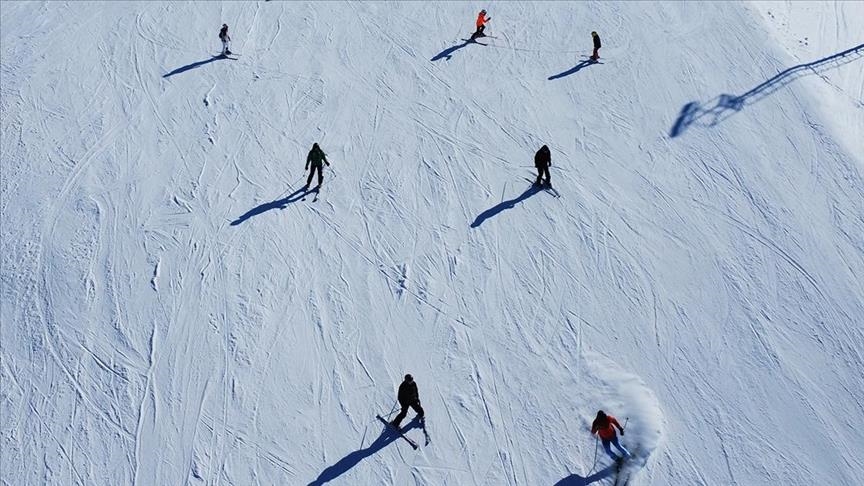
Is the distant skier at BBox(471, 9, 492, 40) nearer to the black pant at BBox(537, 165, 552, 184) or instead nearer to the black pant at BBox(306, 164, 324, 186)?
the black pant at BBox(537, 165, 552, 184)

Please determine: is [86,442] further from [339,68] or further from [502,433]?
[339,68]

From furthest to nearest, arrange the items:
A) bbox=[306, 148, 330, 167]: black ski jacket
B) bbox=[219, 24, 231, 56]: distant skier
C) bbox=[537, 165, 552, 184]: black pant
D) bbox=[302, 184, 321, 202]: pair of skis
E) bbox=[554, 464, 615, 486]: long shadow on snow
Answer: bbox=[219, 24, 231, 56]: distant skier, bbox=[302, 184, 321, 202]: pair of skis, bbox=[537, 165, 552, 184]: black pant, bbox=[306, 148, 330, 167]: black ski jacket, bbox=[554, 464, 615, 486]: long shadow on snow

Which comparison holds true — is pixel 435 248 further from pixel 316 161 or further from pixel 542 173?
pixel 316 161

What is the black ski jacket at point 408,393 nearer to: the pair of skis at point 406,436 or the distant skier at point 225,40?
the pair of skis at point 406,436

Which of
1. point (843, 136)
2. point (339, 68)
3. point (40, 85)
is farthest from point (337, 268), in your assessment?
point (843, 136)

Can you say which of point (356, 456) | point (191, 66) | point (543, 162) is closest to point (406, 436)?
point (356, 456)

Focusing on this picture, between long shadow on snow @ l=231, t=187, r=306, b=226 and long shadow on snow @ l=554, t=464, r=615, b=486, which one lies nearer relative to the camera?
long shadow on snow @ l=554, t=464, r=615, b=486

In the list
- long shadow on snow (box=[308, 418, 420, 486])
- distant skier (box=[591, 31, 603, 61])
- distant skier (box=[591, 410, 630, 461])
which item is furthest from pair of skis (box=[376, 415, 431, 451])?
distant skier (box=[591, 31, 603, 61])
